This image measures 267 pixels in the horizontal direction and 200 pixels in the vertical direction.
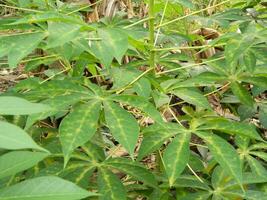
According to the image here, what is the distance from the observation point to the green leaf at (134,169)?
949 mm

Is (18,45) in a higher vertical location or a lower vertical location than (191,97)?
higher

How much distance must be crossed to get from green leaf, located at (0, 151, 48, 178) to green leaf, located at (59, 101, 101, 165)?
0.13m

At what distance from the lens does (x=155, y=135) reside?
0.99 meters

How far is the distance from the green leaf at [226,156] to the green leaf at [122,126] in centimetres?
17

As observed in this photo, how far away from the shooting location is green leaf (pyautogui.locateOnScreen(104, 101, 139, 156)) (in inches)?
32.1

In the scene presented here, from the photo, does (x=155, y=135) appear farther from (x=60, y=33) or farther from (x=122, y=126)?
(x=60, y=33)

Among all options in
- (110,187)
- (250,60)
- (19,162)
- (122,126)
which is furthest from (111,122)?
(250,60)

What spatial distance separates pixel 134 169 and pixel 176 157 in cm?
11

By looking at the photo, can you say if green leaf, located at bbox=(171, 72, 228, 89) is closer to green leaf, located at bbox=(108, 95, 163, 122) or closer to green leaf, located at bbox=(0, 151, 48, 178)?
Result: green leaf, located at bbox=(108, 95, 163, 122)

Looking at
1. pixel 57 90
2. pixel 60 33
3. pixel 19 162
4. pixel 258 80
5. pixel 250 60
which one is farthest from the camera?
pixel 258 80

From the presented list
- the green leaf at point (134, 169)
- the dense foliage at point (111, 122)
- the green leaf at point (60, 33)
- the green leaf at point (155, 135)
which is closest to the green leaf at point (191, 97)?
the dense foliage at point (111, 122)

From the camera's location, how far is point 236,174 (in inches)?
33.5

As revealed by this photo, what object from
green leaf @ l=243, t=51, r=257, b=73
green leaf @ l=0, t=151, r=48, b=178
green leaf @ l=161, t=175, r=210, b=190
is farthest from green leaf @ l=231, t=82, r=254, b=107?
green leaf @ l=0, t=151, r=48, b=178

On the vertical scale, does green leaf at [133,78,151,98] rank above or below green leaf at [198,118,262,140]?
above
